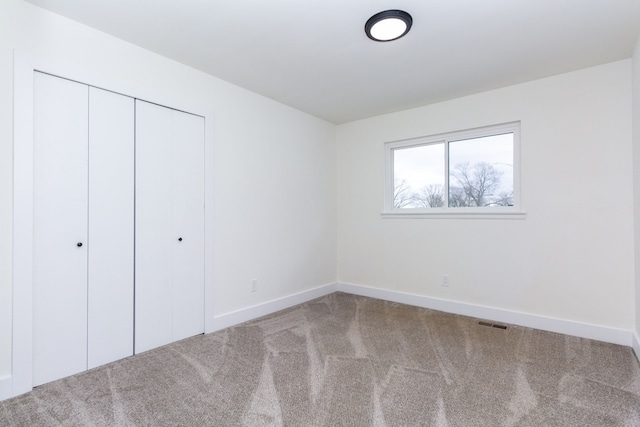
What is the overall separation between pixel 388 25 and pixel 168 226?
2.23 metres

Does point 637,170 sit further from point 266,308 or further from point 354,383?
point 266,308

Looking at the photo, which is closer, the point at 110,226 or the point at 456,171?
the point at 110,226

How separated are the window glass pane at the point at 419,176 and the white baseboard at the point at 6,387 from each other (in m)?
3.71

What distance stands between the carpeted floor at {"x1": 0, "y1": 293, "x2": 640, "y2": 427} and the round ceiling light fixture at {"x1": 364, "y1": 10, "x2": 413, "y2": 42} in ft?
7.51

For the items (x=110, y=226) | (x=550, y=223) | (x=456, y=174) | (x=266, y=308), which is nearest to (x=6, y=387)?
(x=110, y=226)

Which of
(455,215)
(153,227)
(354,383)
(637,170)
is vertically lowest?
(354,383)

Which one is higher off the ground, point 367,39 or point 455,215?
point 367,39

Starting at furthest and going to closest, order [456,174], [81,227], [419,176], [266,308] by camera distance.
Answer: [419,176] < [456,174] < [266,308] < [81,227]

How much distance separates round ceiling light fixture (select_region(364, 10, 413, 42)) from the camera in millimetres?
2018

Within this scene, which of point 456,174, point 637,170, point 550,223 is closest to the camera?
point 637,170

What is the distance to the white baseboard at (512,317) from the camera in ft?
8.74

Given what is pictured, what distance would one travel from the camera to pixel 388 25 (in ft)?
6.95

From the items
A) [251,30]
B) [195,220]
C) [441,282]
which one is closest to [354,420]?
[195,220]

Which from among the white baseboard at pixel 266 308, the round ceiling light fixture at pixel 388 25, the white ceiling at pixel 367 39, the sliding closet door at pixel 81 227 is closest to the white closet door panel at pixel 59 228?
the sliding closet door at pixel 81 227
